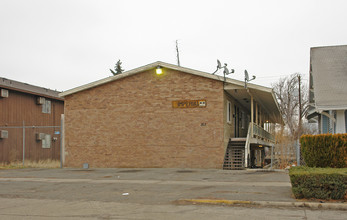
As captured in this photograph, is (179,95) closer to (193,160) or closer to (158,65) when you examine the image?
(158,65)

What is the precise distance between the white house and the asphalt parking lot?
558 centimetres

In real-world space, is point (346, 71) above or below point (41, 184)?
above

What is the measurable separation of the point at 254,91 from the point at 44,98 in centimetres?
1636

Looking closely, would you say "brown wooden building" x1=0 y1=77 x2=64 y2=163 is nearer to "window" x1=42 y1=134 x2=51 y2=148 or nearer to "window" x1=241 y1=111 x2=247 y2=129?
"window" x1=42 y1=134 x2=51 y2=148

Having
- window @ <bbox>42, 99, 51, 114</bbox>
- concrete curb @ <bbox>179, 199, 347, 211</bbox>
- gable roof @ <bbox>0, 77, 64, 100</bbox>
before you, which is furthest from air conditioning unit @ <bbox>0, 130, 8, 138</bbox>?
concrete curb @ <bbox>179, 199, 347, 211</bbox>

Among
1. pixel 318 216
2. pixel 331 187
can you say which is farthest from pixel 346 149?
pixel 318 216

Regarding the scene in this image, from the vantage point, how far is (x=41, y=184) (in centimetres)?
1350

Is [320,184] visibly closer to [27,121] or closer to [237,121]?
[237,121]

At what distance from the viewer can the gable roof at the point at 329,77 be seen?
17130 millimetres

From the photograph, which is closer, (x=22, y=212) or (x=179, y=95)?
(x=22, y=212)

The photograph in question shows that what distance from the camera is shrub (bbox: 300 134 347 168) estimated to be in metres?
9.84

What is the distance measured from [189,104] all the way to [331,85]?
7.07 metres

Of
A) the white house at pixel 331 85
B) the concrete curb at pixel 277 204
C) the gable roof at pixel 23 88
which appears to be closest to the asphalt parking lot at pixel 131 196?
the concrete curb at pixel 277 204

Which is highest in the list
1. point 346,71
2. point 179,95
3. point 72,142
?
point 346,71
